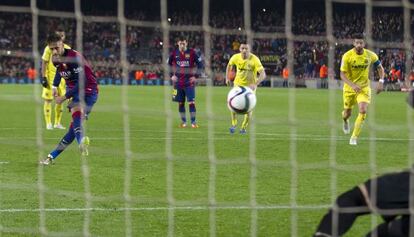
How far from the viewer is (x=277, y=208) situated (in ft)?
22.7

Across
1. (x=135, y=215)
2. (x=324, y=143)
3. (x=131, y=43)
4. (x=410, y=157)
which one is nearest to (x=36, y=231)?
(x=135, y=215)

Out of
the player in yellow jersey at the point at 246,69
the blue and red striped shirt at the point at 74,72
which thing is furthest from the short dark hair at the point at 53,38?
the player in yellow jersey at the point at 246,69

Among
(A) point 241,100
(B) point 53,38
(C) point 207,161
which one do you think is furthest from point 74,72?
(A) point 241,100

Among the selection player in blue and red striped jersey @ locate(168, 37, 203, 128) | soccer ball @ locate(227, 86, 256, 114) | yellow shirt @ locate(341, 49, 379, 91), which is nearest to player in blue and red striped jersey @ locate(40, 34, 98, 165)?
soccer ball @ locate(227, 86, 256, 114)

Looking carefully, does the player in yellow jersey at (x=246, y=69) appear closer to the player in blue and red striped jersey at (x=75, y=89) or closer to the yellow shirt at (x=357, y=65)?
the yellow shirt at (x=357, y=65)

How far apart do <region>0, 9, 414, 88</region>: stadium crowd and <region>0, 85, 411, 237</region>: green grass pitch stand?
2.23 meters

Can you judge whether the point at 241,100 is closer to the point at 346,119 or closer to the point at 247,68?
the point at 346,119

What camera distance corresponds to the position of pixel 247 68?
48.4 ft

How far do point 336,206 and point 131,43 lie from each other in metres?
25.9

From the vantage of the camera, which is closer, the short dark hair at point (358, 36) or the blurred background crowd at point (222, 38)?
the short dark hair at point (358, 36)

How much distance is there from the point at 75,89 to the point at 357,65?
4.56 meters

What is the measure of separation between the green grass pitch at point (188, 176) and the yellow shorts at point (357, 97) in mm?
626

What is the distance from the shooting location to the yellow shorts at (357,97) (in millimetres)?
12268

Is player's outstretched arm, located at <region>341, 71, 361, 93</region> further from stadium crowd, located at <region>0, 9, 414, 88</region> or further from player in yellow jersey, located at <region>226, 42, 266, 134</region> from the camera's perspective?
player in yellow jersey, located at <region>226, 42, 266, 134</region>
